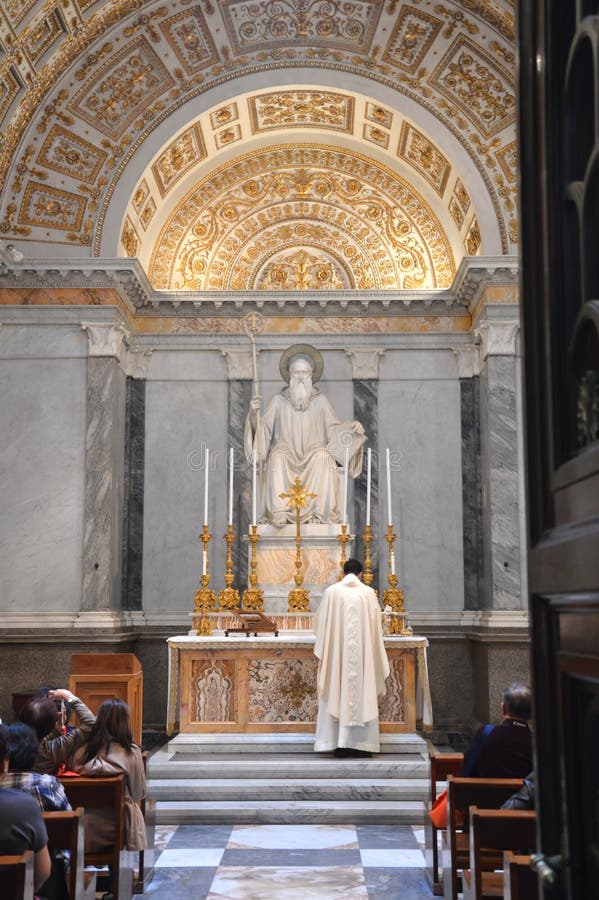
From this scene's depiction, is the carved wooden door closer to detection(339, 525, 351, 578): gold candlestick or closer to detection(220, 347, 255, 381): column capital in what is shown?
detection(339, 525, 351, 578): gold candlestick

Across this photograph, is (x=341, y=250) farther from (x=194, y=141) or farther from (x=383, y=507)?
(x=383, y=507)

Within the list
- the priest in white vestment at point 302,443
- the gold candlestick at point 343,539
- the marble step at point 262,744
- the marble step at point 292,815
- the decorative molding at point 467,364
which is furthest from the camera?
the decorative molding at point 467,364

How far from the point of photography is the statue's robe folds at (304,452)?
45.9 ft

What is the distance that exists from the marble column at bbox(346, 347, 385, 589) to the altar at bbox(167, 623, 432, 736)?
455 cm

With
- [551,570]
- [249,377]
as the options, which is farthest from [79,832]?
[249,377]

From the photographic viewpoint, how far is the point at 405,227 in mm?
16484

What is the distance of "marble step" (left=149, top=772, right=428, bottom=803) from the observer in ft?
29.7

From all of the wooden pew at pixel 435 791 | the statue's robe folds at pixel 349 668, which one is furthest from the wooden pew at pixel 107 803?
the statue's robe folds at pixel 349 668

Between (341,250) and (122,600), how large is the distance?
689 cm

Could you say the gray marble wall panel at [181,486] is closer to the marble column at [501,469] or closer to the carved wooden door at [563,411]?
the marble column at [501,469]

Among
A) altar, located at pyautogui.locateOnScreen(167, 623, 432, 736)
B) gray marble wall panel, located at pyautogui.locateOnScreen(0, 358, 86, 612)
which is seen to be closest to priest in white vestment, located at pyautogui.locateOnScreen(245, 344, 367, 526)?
gray marble wall panel, located at pyautogui.locateOnScreen(0, 358, 86, 612)

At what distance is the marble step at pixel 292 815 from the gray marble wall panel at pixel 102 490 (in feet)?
17.2

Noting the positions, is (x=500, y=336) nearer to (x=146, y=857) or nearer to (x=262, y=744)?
(x=262, y=744)

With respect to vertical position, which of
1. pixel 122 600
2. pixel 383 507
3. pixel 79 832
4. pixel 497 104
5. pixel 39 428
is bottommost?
pixel 79 832
